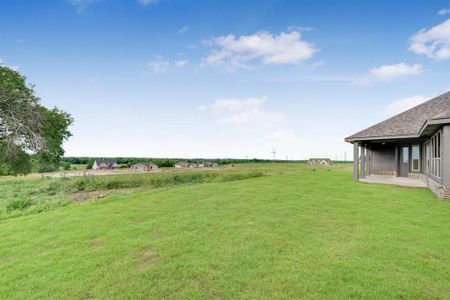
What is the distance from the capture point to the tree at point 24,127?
14594 mm

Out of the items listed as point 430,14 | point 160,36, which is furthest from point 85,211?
point 430,14

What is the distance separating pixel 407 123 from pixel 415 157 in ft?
10.3

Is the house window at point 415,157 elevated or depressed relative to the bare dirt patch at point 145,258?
elevated

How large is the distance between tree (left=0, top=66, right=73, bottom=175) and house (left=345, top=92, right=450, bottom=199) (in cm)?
1803

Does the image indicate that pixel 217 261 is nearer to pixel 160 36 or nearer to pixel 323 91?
pixel 160 36

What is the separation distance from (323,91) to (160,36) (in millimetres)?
14768

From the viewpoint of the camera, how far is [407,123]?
13.9 m

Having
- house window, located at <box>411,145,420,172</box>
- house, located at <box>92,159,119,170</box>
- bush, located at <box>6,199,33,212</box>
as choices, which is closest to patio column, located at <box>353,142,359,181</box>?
house window, located at <box>411,145,420,172</box>

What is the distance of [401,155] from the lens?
650 inches

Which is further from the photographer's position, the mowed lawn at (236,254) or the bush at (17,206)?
the bush at (17,206)

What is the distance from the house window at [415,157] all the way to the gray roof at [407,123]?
215 centimetres

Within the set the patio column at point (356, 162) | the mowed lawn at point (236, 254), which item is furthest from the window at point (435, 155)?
the mowed lawn at point (236, 254)

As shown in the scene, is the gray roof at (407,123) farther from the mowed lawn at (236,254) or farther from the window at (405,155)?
the mowed lawn at (236,254)

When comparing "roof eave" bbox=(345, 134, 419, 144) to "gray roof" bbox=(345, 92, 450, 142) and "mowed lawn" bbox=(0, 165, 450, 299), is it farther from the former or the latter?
"mowed lawn" bbox=(0, 165, 450, 299)
